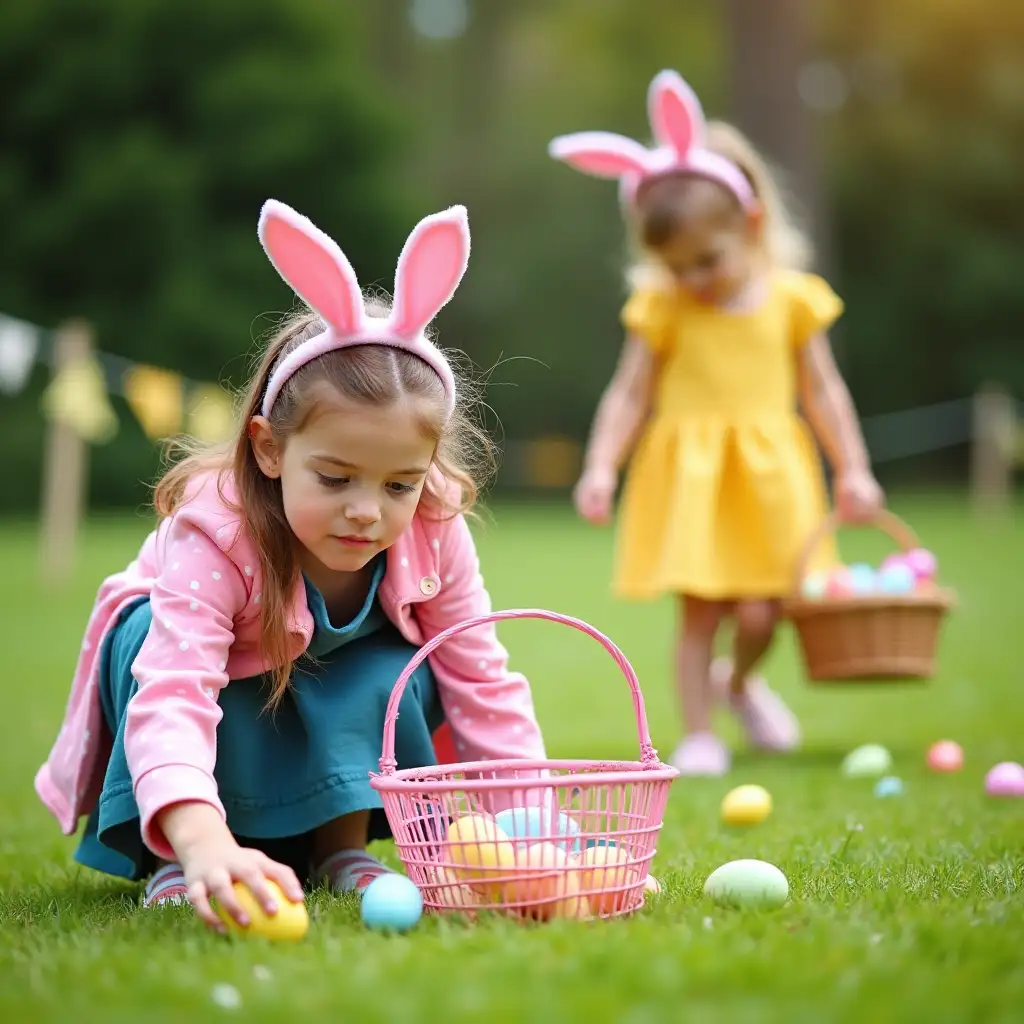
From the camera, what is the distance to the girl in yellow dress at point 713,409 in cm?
399

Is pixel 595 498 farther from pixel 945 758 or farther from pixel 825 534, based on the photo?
pixel 945 758

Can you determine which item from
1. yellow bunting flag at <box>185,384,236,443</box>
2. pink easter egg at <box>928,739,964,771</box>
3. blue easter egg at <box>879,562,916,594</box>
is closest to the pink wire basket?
pink easter egg at <box>928,739,964,771</box>

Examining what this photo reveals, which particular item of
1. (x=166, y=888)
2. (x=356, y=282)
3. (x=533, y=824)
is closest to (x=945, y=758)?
(x=533, y=824)

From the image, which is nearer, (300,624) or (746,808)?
(300,624)

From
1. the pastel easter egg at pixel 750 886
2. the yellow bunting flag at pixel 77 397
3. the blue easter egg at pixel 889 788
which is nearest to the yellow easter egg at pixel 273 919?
the pastel easter egg at pixel 750 886

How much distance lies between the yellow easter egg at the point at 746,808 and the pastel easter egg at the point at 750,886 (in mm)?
917

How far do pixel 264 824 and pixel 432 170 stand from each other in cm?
2377

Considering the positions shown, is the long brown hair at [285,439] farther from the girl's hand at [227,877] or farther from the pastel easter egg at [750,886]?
the pastel easter egg at [750,886]

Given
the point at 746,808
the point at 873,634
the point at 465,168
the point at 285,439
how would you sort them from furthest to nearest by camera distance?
the point at 465,168, the point at 873,634, the point at 746,808, the point at 285,439

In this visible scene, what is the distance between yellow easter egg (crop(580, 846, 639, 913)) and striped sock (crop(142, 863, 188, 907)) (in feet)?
2.02

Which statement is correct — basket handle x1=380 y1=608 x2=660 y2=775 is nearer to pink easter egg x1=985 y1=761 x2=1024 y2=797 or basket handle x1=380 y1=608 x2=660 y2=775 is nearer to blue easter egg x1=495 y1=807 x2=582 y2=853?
blue easter egg x1=495 y1=807 x2=582 y2=853

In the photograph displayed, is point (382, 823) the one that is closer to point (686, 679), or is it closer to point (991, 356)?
point (686, 679)

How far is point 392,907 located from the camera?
1.87 m

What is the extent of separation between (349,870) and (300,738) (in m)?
0.23
